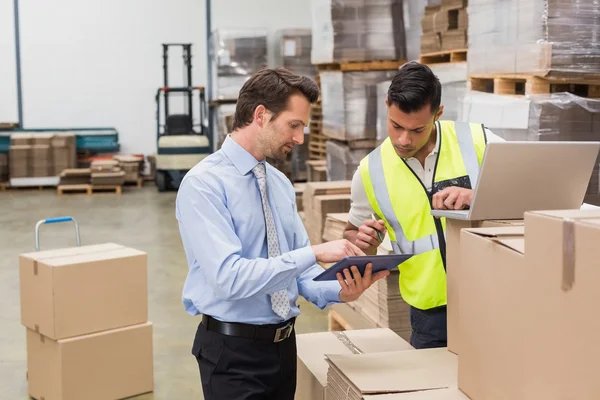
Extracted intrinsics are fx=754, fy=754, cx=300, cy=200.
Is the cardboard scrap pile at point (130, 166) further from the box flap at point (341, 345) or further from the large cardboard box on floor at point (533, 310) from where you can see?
the large cardboard box on floor at point (533, 310)

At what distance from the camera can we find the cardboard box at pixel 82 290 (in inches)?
179

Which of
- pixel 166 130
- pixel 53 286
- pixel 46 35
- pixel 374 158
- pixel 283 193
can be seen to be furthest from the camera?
pixel 46 35

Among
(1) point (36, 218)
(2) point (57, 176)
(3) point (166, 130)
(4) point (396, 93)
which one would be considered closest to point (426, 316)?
(4) point (396, 93)

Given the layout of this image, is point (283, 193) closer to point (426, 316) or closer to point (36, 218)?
point (426, 316)

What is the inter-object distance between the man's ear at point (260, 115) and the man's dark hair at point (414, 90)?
536 millimetres

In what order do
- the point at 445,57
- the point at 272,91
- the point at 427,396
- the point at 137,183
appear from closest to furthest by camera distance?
the point at 427,396
the point at 272,91
the point at 445,57
the point at 137,183

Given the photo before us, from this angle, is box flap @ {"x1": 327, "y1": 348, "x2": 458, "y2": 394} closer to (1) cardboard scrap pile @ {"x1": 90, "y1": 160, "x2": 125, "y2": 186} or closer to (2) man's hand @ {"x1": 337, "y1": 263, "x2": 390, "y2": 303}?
(2) man's hand @ {"x1": 337, "y1": 263, "x2": 390, "y2": 303}

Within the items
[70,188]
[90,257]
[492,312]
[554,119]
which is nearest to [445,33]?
[554,119]

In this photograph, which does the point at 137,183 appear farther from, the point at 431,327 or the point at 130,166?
the point at 431,327

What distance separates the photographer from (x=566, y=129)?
4.56 metres

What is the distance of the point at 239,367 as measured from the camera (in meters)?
2.57

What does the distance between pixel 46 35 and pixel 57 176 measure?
3070 mm

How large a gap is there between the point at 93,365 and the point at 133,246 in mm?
4794

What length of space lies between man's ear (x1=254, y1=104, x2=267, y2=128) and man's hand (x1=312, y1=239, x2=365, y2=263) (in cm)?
47
